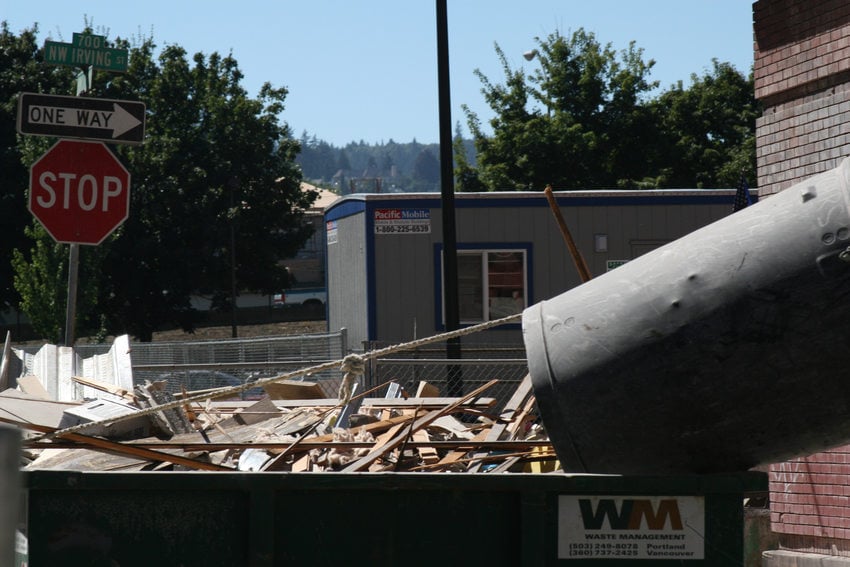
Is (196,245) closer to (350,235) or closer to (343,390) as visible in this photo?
(350,235)

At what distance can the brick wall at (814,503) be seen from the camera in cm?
805

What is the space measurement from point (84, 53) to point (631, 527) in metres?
8.21

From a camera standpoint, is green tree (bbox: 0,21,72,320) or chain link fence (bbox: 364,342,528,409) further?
green tree (bbox: 0,21,72,320)

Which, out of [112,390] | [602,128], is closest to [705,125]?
[602,128]

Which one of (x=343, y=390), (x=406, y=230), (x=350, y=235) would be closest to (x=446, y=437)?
(x=343, y=390)

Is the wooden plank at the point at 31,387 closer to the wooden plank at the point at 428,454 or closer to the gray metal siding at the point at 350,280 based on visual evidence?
the wooden plank at the point at 428,454

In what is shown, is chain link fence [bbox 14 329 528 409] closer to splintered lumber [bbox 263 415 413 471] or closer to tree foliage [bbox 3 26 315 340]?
splintered lumber [bbox 263 415 413 471]

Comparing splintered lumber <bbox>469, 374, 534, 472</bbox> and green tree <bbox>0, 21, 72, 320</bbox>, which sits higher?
green tree <bbox>0, 21, 72, 320</bbox>

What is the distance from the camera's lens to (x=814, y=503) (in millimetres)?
8281

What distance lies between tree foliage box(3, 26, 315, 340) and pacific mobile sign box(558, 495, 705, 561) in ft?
128

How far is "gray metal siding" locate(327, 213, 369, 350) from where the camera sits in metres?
20.1

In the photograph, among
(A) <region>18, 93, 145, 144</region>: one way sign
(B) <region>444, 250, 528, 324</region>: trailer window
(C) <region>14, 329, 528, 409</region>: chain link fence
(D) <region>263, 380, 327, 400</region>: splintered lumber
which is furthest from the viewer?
(B) <region>444, 250, 528, 324</region>: trailer window

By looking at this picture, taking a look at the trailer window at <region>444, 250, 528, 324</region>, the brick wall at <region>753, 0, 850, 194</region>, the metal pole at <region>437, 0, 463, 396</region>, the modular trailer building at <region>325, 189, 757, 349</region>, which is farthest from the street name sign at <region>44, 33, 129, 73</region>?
the trailer window at <region>444, 250, 528, 324</region>

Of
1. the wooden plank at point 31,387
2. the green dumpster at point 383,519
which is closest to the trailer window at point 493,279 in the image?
the wooden plank at point 31,387
